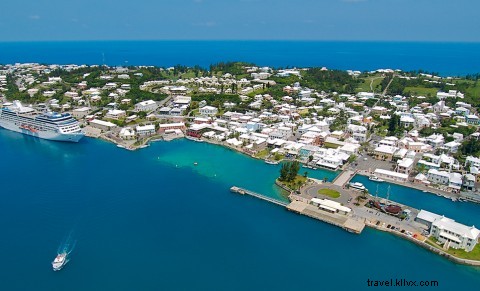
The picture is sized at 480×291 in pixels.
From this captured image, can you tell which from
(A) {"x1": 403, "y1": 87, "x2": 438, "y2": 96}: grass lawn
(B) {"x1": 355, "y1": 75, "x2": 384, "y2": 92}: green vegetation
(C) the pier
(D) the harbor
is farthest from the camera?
(B) {"x1": 355, "y1": 75, "x2": 384, "y2": 92}: green vegetation

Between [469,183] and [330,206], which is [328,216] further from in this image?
[469,183]

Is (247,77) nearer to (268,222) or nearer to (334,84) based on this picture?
(334,84)

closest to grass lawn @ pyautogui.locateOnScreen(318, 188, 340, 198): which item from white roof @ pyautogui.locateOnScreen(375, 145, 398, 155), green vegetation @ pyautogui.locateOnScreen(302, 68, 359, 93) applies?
white roof @ pyautogui.locateOnScreen(375, 145, 398, 155)

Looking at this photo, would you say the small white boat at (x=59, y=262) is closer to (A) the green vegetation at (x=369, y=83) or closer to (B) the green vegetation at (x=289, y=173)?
(B) the green vegetation at (x=289, y=173)

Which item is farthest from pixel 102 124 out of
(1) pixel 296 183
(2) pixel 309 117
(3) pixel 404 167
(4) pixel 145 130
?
(3) pixel 404 167

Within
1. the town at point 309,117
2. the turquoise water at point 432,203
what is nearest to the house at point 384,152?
the town at point 309,117

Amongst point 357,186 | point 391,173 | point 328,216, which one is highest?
point 391,173

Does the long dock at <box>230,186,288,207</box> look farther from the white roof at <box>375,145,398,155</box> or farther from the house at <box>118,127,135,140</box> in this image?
the house at <box>118,127,135,140</box>

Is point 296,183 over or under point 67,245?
over
